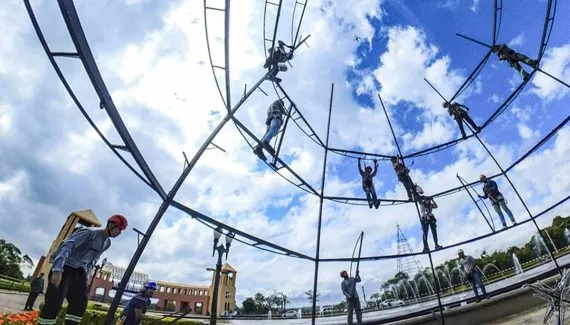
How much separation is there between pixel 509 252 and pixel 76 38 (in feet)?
243

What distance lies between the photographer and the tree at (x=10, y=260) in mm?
51281

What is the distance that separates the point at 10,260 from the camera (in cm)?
5653

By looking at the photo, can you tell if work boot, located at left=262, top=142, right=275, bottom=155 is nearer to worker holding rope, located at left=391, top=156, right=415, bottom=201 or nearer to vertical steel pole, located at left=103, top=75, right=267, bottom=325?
vertical steel pole, located at left=103, top=75, right=267, bottom=325

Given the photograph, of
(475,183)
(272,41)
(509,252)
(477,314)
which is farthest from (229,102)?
(509,252)

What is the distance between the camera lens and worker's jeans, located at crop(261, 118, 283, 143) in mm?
7045

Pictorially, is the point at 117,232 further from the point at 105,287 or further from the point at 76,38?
the point at 105,287

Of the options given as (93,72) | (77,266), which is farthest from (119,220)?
(93,72)

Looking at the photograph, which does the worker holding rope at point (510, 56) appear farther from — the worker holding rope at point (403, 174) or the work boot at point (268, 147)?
the work boot at point (268, 147)

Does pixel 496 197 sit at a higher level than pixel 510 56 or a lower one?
lower

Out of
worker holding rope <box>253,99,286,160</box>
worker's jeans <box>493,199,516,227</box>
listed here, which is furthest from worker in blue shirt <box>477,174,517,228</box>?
worker holding rope <box>253,99,286,160</box>

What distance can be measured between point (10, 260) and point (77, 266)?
71473 millimetres

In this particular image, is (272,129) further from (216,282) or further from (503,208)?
(503,208)

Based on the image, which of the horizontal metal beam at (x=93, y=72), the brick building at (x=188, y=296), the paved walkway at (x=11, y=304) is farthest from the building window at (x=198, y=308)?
the horizontal metal beam at (x=93, y=72)

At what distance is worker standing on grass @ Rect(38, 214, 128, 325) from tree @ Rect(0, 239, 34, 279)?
2491 inches
